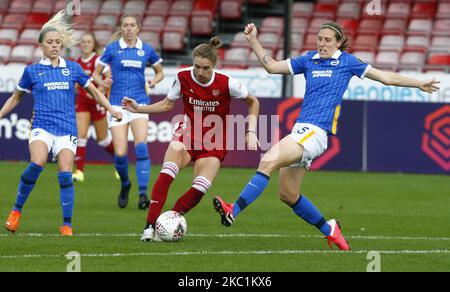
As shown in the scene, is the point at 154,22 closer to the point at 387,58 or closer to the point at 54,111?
the point at 387,58

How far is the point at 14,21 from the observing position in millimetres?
27828

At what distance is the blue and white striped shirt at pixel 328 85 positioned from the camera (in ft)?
32.7

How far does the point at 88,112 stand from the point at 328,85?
775cm

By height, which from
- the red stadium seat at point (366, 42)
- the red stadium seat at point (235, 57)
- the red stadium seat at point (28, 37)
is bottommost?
the red stadium seat at point (235, 57)

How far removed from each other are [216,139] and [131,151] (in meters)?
10.4

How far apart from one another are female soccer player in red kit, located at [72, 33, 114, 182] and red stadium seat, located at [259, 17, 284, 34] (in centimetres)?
967

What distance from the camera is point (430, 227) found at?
1241 centimetres

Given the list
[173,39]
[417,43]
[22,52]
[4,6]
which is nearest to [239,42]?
[173,39]

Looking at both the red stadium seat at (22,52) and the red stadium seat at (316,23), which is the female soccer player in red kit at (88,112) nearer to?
the red stadium seat at (22,52)

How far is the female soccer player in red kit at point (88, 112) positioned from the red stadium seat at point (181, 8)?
33.2ft

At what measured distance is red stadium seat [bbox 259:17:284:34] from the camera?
2622cm

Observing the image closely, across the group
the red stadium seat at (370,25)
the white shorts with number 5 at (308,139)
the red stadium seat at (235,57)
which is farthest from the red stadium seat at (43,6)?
the white shorts with number 5 at (308,139)
